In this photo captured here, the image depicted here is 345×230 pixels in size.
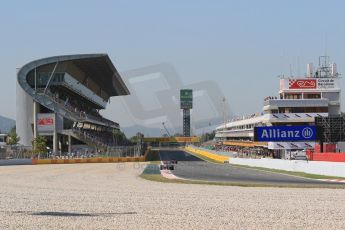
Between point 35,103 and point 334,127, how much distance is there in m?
48.1

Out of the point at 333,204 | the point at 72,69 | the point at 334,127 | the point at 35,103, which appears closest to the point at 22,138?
the point at 35,103

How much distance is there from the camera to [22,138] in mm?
95938

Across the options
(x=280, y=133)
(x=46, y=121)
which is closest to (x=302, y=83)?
(x=46, y=121)

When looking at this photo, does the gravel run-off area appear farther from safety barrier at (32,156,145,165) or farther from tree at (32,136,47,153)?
tree at (32,136,47,153)

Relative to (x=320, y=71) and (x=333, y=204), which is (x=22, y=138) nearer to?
(x=320, y=71)

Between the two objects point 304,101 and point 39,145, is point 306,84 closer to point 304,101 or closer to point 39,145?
point 304,101

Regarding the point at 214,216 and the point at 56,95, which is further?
the point at 56,95

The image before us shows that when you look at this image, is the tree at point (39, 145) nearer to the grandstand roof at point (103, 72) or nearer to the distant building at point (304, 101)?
the grandstand roof at point (103, 72)

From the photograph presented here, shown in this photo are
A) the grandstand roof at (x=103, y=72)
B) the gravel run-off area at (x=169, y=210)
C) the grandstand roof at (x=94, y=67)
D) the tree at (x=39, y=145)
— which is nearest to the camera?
the gravel run-off area at (x=169, y=210)

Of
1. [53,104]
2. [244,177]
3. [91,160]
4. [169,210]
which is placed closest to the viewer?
[169,210]

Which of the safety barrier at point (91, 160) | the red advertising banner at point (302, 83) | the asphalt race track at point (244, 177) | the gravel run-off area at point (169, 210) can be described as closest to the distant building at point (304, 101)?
the red advertising banner at point (302, 83)

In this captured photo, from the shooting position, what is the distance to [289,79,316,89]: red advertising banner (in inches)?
4203

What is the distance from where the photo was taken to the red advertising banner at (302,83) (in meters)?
107

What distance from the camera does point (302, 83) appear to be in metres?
107
